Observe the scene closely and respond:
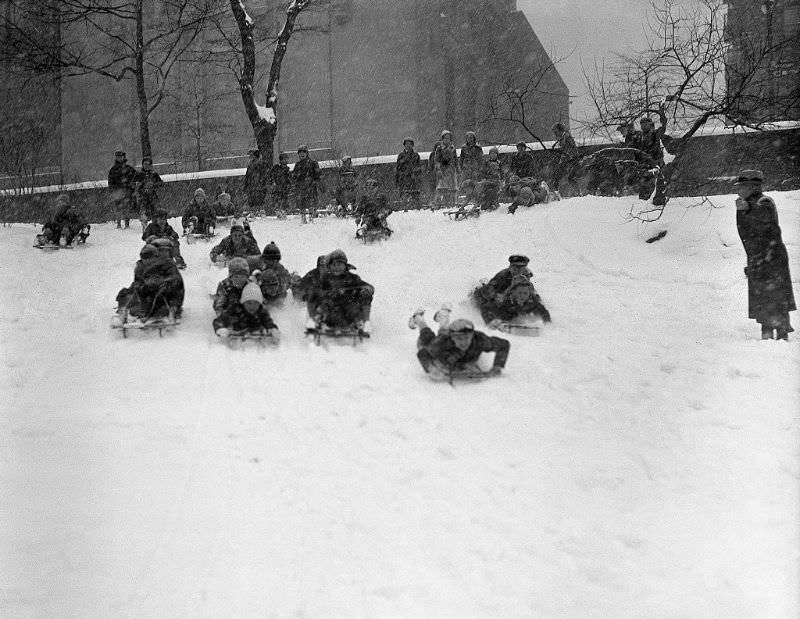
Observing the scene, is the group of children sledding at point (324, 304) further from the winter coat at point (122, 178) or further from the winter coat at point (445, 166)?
the winter coat at point (122, 178)

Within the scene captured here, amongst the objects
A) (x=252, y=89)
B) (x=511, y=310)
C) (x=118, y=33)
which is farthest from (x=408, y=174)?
(x=118, y=33)

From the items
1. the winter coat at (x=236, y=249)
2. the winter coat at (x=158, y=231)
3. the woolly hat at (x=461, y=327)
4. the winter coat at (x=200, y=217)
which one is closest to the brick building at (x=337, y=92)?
the winter coat at (x=200, y=217)

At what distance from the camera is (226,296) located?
8391 millimetres

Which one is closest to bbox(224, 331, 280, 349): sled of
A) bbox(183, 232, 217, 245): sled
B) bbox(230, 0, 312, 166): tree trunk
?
bbox(183, 232, 217, 245): sled

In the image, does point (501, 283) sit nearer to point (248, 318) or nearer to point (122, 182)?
point (248, 318)

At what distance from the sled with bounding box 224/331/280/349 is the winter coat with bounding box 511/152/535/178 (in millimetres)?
9427

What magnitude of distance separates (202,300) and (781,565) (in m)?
7.27

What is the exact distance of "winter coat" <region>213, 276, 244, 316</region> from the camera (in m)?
8.32

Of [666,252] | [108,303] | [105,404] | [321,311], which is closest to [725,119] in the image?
[666,252]

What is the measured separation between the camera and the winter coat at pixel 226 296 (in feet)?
27.3

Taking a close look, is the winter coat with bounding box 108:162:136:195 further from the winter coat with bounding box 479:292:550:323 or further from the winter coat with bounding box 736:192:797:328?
the winter coat with bounding box 736:192:797:328

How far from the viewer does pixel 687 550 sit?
4418mm

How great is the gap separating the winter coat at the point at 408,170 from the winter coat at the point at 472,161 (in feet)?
3.24

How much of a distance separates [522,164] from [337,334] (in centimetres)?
901
